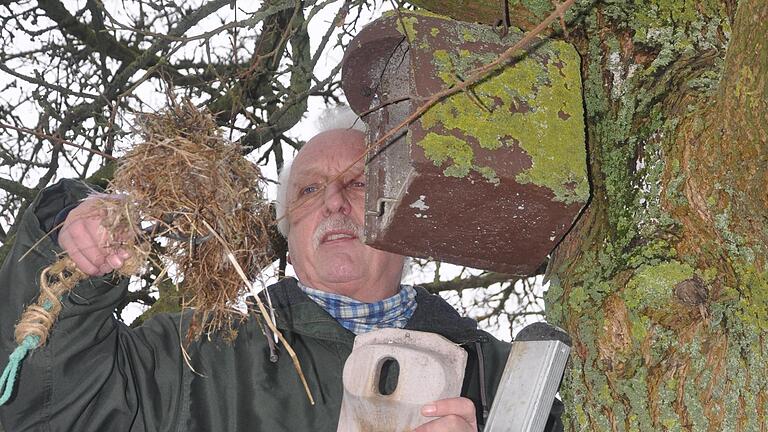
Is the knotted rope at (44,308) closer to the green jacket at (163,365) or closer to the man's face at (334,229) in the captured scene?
the green jacket at (163,365)

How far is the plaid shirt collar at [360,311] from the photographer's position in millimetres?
2668

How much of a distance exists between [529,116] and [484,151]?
0.44 feet

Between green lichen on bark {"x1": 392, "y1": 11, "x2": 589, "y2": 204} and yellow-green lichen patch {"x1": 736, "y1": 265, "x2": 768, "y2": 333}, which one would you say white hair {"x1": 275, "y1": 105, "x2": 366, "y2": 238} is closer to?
green lichen on bark {"x1": 392, "y1": 11, "x2": 589, "y2": 204}

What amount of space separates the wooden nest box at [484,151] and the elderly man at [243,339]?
0.23 meters

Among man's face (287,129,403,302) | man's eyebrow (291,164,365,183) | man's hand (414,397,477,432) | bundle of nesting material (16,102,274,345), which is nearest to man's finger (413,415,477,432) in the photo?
man's hand (414,397,477,432)

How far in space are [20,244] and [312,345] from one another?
36.4 inches

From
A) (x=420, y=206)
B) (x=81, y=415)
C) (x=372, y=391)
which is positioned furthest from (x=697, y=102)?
(x=81, y=415)

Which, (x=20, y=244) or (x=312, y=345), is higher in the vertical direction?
(x=20, y=244)

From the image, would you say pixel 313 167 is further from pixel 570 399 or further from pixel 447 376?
pixel 570 399

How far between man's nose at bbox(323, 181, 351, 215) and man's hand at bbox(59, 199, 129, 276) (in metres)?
0.99

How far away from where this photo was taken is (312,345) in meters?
2.49

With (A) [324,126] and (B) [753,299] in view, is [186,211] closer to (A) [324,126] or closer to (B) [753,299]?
(B) [753,299]

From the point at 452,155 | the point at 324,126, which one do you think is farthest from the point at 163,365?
the point at 452,155

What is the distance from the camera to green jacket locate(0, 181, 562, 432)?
194 cm
